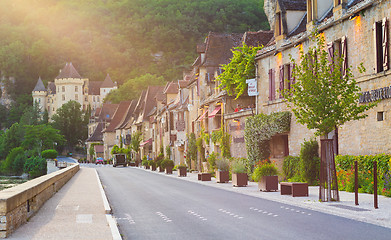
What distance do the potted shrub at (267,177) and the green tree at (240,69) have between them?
44.5ft

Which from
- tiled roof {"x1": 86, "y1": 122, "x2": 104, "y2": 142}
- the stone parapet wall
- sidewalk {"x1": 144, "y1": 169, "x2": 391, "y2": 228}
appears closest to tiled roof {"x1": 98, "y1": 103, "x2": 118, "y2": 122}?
tiled roof {"x1": 86, "y1": 122, "x2": 104, "y2": 142}

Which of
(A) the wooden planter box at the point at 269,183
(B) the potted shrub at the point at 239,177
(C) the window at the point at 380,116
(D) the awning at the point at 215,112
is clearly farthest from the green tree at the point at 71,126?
(C) the window at the point at 380,116

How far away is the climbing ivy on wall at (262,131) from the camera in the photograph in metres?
30.7

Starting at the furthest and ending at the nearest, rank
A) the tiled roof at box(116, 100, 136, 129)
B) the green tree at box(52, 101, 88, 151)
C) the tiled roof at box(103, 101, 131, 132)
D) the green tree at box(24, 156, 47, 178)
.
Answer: the green tree at box(52, 101, 88, 151) < the tiled roof at box(103, 101, 131, 132) < the tiled roof at box(116, 100, 136, 129) < the green tree at box(24, 156, 47, 178)

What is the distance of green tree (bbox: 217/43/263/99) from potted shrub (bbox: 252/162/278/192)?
44.5ft

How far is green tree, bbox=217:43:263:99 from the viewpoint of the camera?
1448 inches

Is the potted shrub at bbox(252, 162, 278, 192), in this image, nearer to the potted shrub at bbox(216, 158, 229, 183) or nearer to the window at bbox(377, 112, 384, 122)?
the window at bbox(377, 112, 384, 122)

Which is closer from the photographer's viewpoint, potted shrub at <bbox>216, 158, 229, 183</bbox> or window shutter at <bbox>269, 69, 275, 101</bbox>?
potted shrub at <bbox>216, 158, 229, 183</bbox>

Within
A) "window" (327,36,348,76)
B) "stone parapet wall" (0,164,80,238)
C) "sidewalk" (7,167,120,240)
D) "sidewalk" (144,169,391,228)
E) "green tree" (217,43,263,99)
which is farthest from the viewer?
"green tree" (217,43,263,99)

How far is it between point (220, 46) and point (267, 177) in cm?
3262

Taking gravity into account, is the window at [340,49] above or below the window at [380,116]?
above

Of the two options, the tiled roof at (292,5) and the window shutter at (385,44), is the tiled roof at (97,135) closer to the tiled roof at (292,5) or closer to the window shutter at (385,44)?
the tiled roof at (292,5)

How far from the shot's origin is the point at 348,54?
80.6 feet

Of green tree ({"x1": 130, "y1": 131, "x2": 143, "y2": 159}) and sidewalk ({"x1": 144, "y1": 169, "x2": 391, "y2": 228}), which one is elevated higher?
green tree ({"x1": 130, "y1": 131, "x2": 143, "y2": 159})
